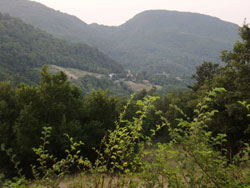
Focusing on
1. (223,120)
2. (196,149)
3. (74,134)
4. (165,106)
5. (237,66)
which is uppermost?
(237,66)

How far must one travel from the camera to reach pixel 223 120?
46.3 feet

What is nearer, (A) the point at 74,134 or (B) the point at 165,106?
(A) the point at 74,134

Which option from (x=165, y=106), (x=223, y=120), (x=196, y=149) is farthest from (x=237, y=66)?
(x=165, y=106)

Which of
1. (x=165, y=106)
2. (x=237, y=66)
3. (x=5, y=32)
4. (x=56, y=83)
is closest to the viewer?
(x=237, y=66)

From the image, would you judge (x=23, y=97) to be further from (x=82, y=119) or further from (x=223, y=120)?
(x=223, y=120)

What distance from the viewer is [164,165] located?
335cm

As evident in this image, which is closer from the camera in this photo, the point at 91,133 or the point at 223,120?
the point at 223,120

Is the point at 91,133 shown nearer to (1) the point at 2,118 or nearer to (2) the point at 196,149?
(1) the point at 2,118

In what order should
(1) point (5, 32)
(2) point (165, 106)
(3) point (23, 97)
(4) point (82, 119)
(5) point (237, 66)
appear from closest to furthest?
1. (5) point (237, 66)
2. (3) point (23, 97)
3. (4) point (82, 119)
4. (2) point (165, 106)
5. (1) point (5, 32)

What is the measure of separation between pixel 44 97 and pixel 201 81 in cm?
2345

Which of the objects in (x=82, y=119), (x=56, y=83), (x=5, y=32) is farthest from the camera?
(x=5, y=32)

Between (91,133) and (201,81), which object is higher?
(201,81)


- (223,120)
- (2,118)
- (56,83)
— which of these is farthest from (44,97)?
(223,120)

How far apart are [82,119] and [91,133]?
2.44 m
